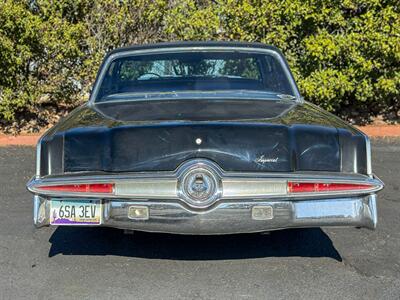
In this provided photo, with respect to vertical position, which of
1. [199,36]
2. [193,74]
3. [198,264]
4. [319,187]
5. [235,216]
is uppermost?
[199,36]

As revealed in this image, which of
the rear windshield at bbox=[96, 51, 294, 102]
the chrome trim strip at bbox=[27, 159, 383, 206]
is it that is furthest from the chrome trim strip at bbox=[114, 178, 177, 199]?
the rear windshield at bbox=[96, 51, 294, 102]

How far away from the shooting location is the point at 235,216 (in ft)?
12.6

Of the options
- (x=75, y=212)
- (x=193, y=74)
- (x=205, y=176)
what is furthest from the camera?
(x=193, y=74)

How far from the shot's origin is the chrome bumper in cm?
382

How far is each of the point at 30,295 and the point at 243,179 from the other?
1545 millimetres

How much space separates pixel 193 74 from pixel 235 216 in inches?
78.1

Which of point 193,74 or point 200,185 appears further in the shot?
point 193,74

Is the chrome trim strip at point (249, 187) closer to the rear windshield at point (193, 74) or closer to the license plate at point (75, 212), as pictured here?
the license plate at point (75, 212)

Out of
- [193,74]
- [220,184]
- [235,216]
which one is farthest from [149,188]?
[193,74]

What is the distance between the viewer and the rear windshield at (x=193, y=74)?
5.27 metres

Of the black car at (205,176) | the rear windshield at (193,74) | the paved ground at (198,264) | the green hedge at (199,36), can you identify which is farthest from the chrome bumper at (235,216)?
the green hedge at (199,36)

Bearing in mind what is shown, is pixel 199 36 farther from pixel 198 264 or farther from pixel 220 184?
pixel 220 184

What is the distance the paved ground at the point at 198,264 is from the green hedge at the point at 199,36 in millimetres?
4466

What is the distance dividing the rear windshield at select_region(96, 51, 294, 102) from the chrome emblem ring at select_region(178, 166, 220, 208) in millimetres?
1523
